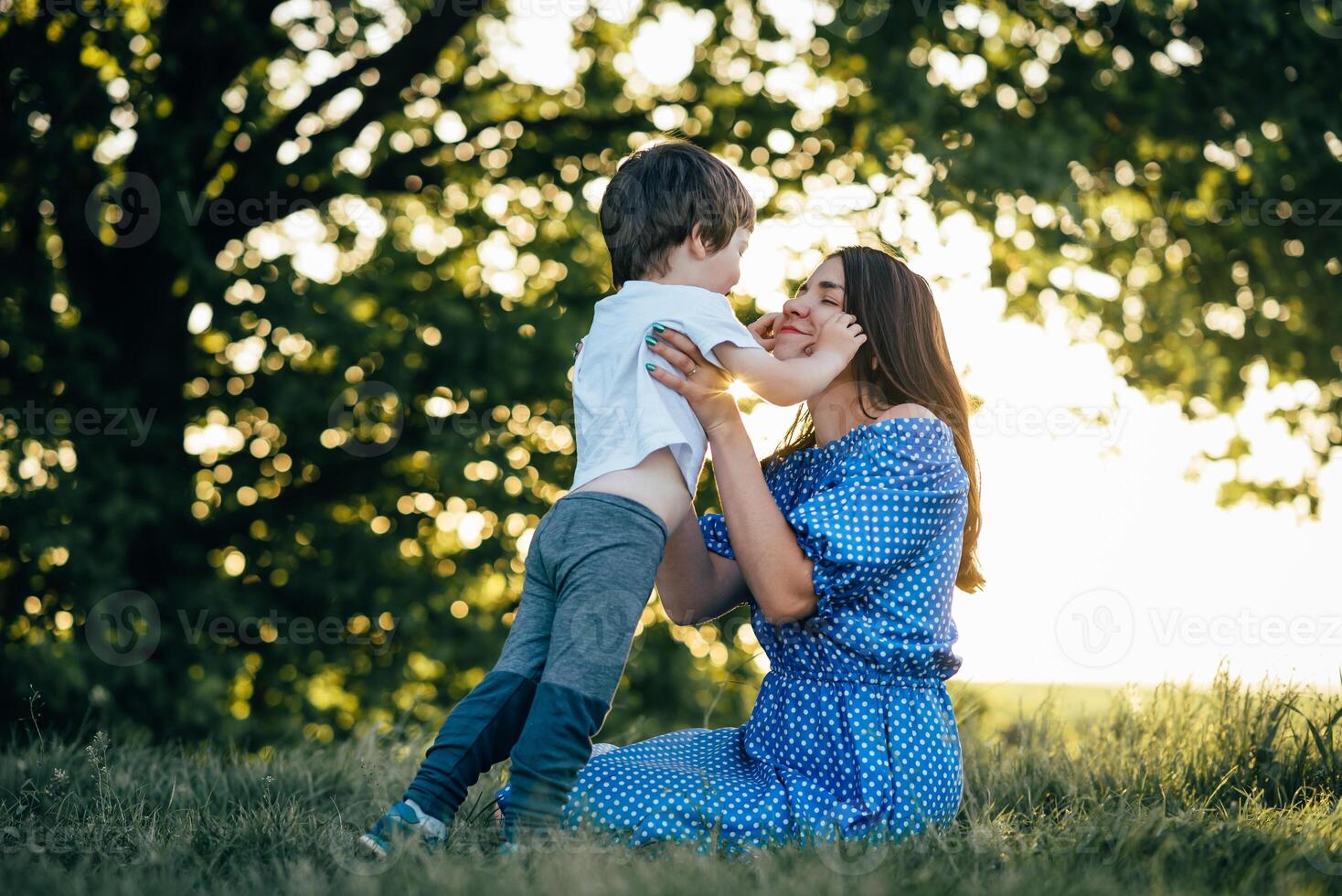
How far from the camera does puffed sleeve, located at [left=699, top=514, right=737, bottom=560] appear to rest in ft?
10.5

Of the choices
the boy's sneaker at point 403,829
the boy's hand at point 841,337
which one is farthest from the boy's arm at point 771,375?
the boy's sneaker at point 403,829

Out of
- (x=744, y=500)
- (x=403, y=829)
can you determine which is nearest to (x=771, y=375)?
(x=744, y=500)

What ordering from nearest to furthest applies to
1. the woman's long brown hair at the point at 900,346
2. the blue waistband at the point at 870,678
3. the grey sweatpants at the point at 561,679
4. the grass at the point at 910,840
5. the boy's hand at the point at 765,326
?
1. the grass at the point at 910,840
2. the grey sweatpants at the point at 561,679
3. the blue waistband at the point at 870,678
4. the woman's long brown hair at the point at 900,346
5. the boy's hand at the point at 765,326

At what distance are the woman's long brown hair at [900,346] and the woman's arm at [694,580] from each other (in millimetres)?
556

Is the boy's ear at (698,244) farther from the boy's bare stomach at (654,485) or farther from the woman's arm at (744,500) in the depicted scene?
the boy's bare stomach at (654,485)

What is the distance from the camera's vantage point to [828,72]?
6801mm

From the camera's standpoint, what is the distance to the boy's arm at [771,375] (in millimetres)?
2684

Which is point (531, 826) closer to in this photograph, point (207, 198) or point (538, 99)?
point (207, 198)

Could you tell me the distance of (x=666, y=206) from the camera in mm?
2854

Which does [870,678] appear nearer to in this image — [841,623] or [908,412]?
[841,623]

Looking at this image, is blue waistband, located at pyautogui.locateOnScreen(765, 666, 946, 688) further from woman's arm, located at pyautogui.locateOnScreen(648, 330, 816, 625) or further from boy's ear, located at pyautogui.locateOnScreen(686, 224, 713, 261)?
boy's ear, located at pyautogui.locateOnScreen(686, 224, 713, 261)

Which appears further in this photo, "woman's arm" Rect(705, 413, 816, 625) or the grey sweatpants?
"woman's arm" Rect(705, 413, 816, 625)

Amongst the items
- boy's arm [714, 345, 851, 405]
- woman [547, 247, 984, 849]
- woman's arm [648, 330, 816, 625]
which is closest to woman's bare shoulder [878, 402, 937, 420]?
woman [547, 247, 984, 849]

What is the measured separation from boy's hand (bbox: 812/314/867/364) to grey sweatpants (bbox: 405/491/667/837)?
61cm
